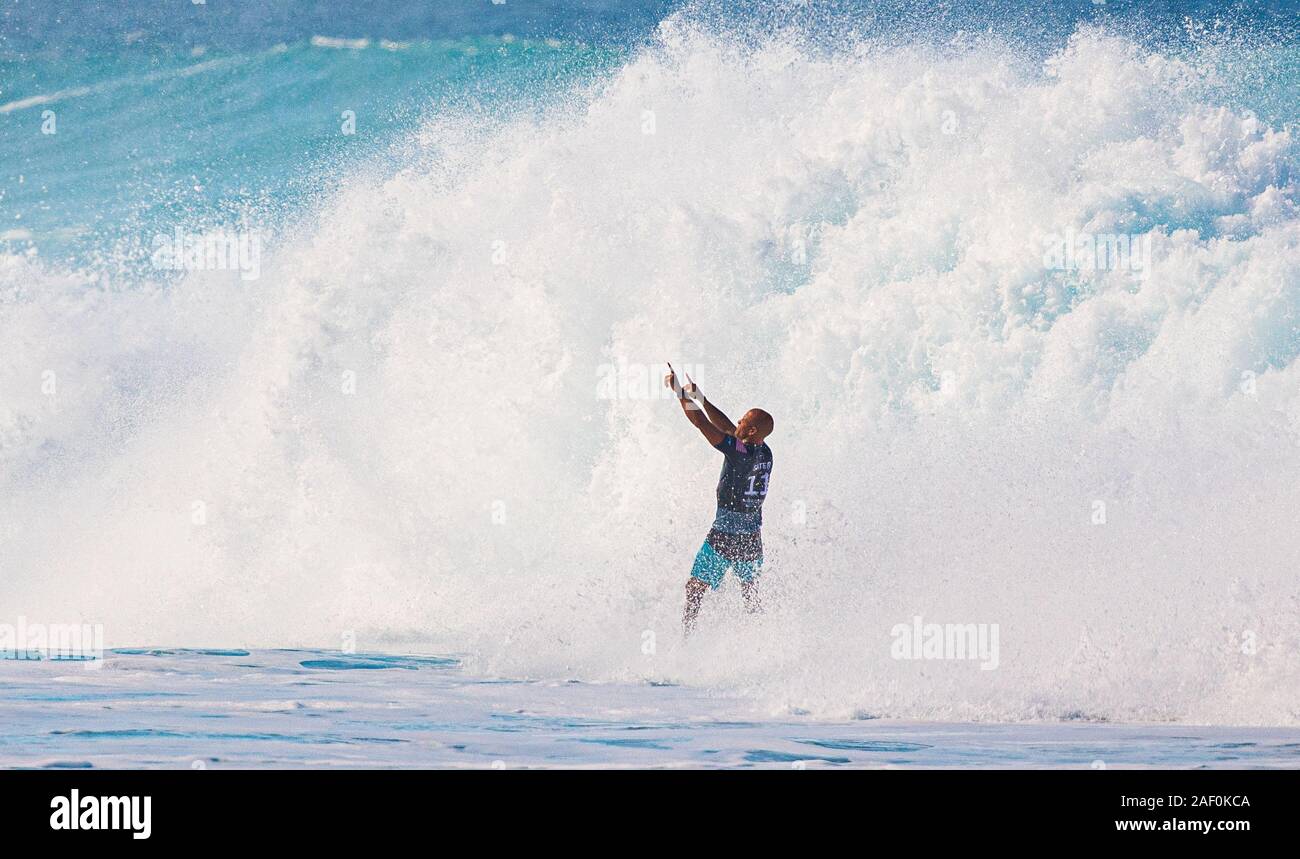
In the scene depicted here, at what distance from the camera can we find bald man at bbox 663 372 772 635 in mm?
8883

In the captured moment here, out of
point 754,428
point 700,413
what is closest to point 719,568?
point 754,428

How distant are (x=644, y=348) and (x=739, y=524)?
292 inches

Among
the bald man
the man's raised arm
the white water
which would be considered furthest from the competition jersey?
the white water

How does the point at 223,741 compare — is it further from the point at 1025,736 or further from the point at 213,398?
the point at 213,398

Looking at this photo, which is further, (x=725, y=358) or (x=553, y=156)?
(x=553, y=156)

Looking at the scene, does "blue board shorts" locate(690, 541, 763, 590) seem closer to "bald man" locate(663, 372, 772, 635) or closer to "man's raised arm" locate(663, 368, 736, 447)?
"bald man" locate(663, 372, 772, 635)

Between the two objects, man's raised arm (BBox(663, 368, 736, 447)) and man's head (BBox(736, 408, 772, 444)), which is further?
man's head (BBox(736, 408, 772, 444))

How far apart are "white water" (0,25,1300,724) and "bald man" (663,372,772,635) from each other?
104 inches

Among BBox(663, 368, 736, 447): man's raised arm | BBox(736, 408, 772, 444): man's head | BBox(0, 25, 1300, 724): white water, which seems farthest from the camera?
BBox(0, 25, 1300, 724): white water

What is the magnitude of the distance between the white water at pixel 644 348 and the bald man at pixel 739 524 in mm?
2632

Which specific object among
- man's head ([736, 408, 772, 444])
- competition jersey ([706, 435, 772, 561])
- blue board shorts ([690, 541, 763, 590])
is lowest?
blue board shorts ([690, 541, 763, 590])

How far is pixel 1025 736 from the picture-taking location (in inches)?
253
